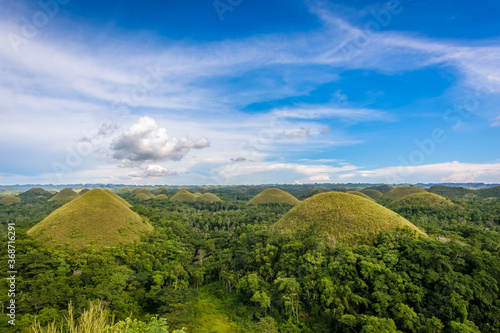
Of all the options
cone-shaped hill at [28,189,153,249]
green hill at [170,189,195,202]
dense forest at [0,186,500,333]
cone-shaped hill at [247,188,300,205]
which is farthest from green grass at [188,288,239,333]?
green hill at [170,189,195,202]

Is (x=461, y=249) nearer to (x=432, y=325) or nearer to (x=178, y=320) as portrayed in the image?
(x=432, y=325)

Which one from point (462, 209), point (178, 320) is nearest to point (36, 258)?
point (178, 320)

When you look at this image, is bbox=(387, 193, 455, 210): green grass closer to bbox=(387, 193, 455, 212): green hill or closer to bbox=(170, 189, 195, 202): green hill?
bbox=(387, 193, 455, 212): green hill

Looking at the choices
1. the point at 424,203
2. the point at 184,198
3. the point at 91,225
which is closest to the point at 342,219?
the point at 91,225

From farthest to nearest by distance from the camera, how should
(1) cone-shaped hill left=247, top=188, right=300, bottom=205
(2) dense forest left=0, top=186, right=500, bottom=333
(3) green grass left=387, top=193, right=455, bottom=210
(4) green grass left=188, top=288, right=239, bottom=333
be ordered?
1. (1) cone-shaped hill left=247, top=188, right=300, bottom=205
2. (3) green grass left=387, top=193, right=455, bottom=210
3. (4) green grass left=188, top=288, right=239, bottom=333
4. (2) dense forest left=0, top=186, right=500, bottom=333

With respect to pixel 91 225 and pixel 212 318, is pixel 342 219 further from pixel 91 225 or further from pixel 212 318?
pixel 91 225

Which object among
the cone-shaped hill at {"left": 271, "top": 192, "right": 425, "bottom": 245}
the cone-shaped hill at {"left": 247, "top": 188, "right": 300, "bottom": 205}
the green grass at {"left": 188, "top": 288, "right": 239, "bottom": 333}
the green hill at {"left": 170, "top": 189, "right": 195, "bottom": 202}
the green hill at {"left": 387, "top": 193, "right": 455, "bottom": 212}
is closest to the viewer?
the green grass at {"left": 188, "top": 288, "right": 239, "bottom": 333}
